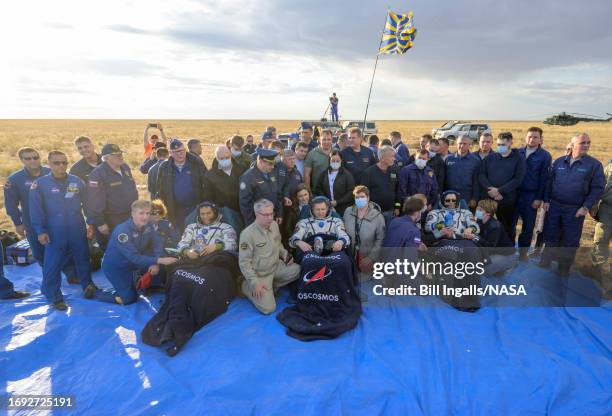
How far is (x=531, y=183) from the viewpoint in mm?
5895

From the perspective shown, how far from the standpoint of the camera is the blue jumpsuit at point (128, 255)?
4.60 meters

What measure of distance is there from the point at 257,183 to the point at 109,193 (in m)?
2.23

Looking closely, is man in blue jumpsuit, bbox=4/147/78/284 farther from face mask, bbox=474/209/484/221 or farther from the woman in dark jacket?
face mask, bbox=474/209/484/221

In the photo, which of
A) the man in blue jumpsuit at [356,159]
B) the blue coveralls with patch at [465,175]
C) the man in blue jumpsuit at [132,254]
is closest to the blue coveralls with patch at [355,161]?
the man in blue jumpsuit at [356,159]

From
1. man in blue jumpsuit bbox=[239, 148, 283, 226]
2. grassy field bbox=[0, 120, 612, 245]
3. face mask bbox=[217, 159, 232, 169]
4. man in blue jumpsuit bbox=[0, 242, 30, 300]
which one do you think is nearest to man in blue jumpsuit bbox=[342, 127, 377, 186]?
man in blue jumpsuit bbox=[239, 148, 283, 226]

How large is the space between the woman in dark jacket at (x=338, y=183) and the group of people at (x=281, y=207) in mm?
18

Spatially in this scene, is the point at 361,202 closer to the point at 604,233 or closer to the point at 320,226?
the point at 320,226

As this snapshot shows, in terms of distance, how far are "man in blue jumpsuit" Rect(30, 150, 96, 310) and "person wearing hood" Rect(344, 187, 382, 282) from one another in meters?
3.84

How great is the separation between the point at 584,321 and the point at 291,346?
3478 mm

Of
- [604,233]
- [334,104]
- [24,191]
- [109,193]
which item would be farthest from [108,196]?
[334,104]

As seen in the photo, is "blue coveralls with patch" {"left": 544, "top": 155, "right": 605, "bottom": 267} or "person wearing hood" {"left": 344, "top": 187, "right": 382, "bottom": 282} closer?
"blue coveralls with patch" {"left": 544, "top": 155, "right": 605, "bottom": 267}

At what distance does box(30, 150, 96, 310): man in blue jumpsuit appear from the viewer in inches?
176

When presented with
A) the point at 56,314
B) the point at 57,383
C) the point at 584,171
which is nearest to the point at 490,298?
the point at 584,171

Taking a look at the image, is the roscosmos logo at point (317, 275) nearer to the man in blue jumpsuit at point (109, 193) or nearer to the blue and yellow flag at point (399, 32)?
the man in blue jumpsuit at point (109, 193)
